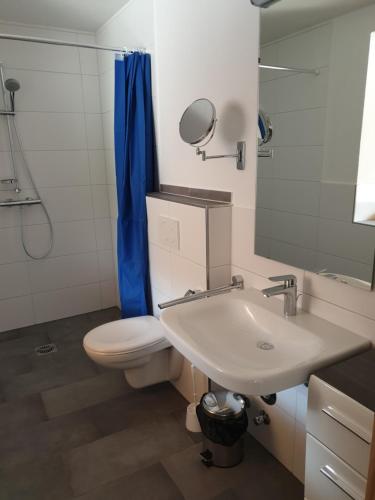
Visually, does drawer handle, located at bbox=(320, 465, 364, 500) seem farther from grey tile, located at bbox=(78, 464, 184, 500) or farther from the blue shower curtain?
the blue shower curtain

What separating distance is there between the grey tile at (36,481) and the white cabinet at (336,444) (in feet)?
3.71

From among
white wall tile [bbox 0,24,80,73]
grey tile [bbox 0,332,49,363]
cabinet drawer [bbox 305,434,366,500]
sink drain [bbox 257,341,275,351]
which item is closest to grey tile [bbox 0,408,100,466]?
grey tile [bbox 0,332,49,363]

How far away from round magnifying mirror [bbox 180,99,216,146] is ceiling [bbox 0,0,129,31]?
1.20 metres

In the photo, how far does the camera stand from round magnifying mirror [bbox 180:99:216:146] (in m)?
1.69

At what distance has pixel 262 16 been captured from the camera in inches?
58.7

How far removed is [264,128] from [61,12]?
191 cm

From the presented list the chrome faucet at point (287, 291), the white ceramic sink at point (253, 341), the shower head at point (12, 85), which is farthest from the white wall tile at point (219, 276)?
the shower head at point (12, 85)

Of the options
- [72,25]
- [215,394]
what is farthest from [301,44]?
[72,25]

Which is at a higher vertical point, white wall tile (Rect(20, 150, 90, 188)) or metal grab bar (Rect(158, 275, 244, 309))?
white wall tile (Rect(20, 150, 90, 188))

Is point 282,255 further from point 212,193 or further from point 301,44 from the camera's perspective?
point 301,44

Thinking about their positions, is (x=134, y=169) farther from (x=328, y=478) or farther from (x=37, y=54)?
(x=328, y=478)

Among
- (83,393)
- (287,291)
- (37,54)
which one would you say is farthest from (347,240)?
(37,54)

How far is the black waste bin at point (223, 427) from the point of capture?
1.71 metres

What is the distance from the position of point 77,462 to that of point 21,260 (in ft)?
5.94
